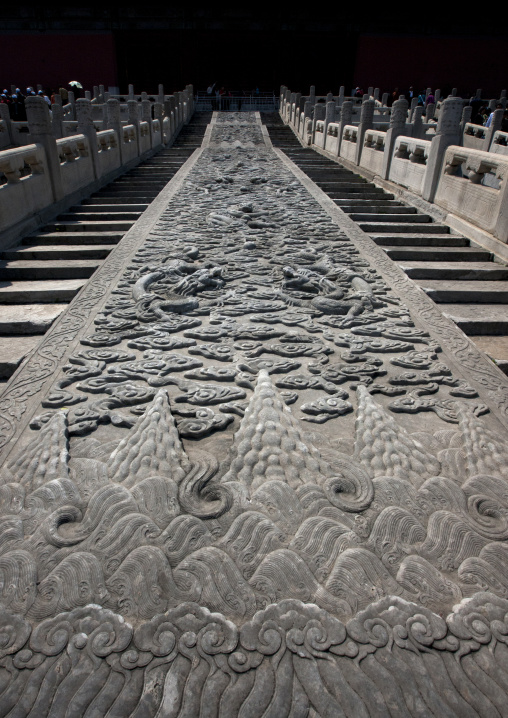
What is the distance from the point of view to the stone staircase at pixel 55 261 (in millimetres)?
5195

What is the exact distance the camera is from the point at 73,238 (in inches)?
295

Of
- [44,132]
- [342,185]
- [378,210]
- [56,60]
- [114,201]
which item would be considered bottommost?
[114,201]

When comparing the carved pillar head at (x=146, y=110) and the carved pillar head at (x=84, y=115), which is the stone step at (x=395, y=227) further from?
the carved pillar head at (x=146, y=110)

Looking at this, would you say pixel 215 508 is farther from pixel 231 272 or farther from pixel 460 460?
pixel 231 272

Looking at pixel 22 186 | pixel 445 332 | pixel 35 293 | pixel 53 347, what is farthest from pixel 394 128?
pixel 53 347

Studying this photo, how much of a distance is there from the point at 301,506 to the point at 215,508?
487mm

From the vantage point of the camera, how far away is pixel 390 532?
8.31ft

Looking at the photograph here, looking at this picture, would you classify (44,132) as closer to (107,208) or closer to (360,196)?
(107,208)

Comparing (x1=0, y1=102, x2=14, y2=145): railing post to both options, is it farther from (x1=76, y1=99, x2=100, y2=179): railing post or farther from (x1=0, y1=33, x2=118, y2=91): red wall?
(x1=0, y1=33, x2=118, y2=91): red wall

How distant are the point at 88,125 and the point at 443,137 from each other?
7.19 m

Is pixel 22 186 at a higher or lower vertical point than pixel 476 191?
lower

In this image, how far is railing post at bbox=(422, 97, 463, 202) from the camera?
808 cm

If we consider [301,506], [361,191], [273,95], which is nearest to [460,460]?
[301,506]

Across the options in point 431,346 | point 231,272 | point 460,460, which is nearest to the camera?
point 460,460
